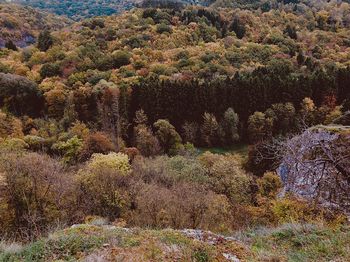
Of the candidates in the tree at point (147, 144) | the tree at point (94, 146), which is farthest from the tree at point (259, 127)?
the tree at point (94, 146)

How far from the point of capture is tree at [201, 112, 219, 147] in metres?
49.9

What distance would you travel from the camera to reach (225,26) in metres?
110

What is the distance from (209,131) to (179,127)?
4783mm

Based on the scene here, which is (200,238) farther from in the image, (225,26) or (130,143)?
(225,26)

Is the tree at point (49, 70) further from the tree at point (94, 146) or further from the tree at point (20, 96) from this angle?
the tree at point (94, 146)

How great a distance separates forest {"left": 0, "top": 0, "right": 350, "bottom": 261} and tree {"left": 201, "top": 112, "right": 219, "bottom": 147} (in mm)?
171

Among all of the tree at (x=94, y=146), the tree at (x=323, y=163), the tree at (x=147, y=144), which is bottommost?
the tree at (x=147, y=144)

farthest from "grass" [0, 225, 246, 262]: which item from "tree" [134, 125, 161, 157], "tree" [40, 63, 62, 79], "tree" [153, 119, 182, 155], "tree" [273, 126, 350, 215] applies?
"tree" [40, 63, 62, 79]

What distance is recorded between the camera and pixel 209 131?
50.2m

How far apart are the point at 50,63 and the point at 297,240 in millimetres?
72225

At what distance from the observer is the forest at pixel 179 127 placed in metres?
12.2

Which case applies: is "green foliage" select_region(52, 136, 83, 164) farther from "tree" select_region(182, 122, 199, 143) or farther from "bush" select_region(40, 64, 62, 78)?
"bush" select_region(40, 64, 62, 78)

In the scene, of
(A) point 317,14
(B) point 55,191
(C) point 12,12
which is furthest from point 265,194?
(C) point 12,12

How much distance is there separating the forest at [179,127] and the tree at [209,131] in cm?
17
